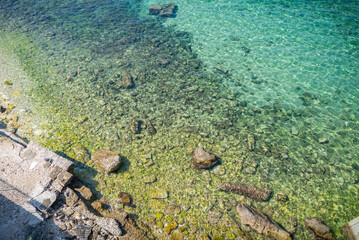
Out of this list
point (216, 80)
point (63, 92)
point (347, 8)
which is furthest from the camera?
point (347, 8)

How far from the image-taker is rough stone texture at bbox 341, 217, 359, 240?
6.30 metres

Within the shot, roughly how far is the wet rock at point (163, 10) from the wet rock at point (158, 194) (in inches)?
668

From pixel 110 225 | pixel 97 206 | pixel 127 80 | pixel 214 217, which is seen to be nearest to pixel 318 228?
pixel 214 217

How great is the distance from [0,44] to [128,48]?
980 cm

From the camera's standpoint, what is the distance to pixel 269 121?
35.3 ft

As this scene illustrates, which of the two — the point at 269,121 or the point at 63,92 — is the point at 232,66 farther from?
the point at 63,92

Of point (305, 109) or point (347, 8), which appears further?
point (347, 8)

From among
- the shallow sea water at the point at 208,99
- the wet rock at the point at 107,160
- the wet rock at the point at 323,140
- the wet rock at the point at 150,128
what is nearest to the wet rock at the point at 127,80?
the shallow sea water at the point at 208,99

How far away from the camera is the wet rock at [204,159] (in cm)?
848

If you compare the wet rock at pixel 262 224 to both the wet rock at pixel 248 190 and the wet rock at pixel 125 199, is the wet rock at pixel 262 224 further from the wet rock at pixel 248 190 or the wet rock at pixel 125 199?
the wet rock at pixel 125 199

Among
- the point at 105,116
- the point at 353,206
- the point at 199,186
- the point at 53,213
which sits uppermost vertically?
the point at 53,213

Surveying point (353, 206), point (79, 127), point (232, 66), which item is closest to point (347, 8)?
point (232, 66)

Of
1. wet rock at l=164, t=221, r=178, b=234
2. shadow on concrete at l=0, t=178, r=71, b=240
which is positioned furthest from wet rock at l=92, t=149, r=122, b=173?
wet rock at l=164, t=221, r=178, b=234

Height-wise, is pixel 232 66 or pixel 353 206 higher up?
pixel 232 66
